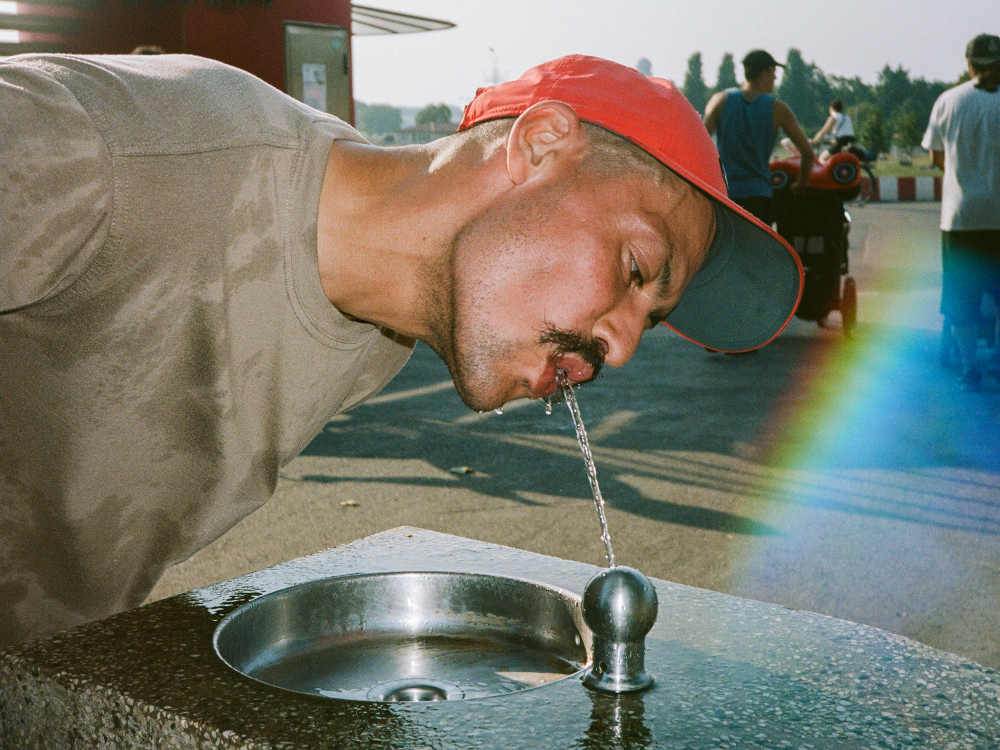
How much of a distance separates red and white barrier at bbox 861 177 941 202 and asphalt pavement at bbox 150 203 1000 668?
68.6 ft

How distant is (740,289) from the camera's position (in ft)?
6.66

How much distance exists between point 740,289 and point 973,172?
4.84 metres

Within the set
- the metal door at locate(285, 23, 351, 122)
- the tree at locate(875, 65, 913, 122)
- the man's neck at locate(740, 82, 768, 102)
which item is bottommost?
the man's neck at locate(740, 82, 768, 102)

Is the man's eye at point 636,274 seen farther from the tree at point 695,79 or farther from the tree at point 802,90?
the tree at point 695,79

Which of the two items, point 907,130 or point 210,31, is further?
→ point 907,130

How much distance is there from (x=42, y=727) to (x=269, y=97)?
946 millimetres

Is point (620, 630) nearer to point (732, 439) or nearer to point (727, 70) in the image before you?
point (732, 439)

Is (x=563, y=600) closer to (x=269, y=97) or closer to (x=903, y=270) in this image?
(x=269, y=97)

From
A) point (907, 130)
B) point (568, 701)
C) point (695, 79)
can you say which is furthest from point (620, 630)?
point (695, 79)

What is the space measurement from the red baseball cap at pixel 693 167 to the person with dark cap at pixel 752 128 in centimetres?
524

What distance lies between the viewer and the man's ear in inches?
65.3

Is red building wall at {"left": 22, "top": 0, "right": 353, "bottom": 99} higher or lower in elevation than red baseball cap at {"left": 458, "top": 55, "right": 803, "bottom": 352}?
higher

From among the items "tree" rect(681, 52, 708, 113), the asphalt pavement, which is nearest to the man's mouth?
the asphalt pavement

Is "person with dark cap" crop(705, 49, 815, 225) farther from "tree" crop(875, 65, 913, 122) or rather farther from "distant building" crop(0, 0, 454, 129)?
"tree" crop(875, 65, 913, 122)
